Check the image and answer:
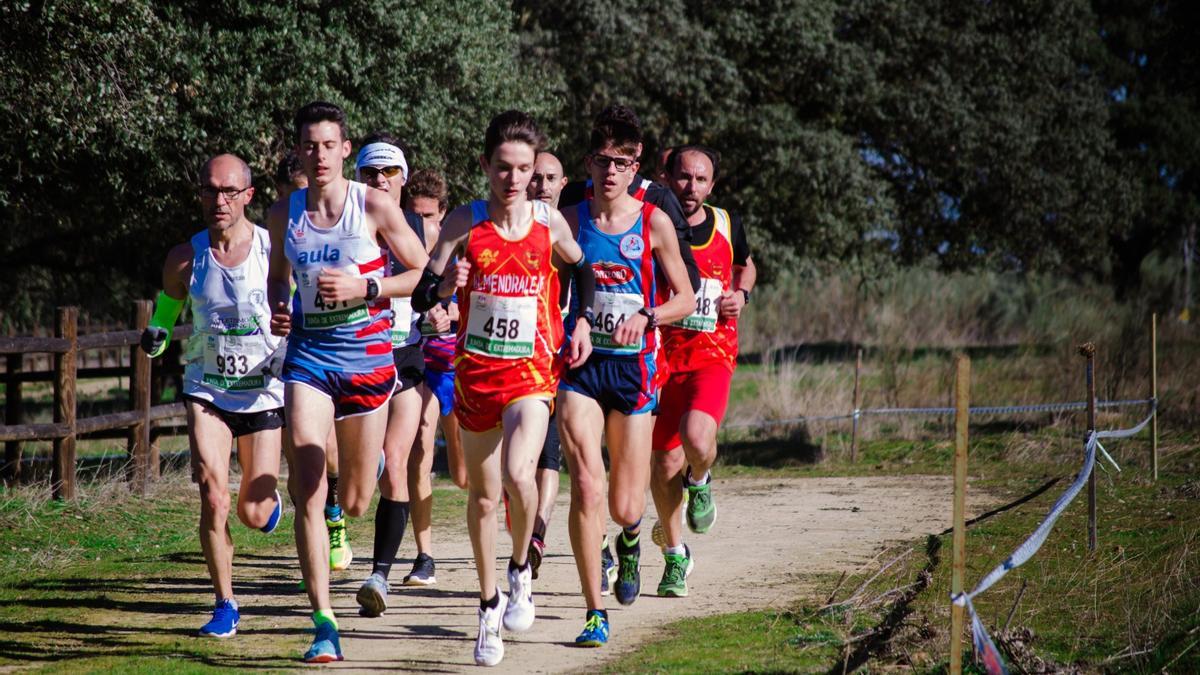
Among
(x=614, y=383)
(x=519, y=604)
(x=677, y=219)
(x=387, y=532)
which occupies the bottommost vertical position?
(x=519, y=604)

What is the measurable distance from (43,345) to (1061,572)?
807 centimetres

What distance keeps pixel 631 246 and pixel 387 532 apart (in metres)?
2.07

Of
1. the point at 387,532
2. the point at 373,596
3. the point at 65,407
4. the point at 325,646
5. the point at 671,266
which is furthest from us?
the point at 65,407

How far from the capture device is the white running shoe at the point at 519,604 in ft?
19.3

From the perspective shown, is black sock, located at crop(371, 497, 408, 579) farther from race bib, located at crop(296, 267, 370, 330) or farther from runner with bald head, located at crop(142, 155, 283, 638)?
race bib, located at crop(296, 267, 370, 330)

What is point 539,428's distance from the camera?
5762 mm

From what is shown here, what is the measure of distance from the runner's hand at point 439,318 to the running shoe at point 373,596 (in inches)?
55.9

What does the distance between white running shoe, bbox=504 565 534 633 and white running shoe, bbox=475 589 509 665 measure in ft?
0.33

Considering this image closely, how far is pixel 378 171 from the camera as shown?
746cm

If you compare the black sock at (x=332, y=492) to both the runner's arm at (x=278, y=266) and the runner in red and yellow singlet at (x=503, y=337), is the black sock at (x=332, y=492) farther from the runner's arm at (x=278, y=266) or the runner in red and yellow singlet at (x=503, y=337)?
the runner in red and yellow singlet at (x=503, y=337)

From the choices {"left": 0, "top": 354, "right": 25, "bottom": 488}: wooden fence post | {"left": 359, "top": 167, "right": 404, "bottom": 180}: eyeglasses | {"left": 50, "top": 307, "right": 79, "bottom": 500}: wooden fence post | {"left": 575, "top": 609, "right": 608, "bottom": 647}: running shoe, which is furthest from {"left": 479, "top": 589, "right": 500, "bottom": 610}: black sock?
{"left": 0, "top": 354, "right": 25, "bottom": 488}: wooden fence post

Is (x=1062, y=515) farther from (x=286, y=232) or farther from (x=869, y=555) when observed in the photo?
(x=286, y=232)

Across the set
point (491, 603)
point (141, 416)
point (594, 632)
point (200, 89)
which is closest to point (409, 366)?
point (491, 603)

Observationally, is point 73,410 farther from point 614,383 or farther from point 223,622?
point 614,383
